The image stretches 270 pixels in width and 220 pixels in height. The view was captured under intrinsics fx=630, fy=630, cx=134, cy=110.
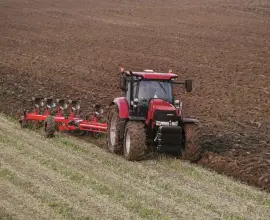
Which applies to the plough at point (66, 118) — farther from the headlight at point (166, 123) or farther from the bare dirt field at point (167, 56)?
the headlight at point (166, 123)

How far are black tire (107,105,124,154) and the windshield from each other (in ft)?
2.15

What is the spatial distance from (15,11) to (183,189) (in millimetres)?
39380

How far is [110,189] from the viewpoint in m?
9.57

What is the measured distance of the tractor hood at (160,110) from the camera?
37.9 feet

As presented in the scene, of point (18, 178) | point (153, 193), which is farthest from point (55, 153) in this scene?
point (153, 193)

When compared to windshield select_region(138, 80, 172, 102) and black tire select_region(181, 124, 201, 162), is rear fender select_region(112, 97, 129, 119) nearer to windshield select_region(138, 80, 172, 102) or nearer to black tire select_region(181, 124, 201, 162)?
windshield select_region(138, 80, 172, 102)

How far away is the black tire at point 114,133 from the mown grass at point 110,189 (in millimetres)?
185

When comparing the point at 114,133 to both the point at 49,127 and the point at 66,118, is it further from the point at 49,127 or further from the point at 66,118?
the point at 66,118

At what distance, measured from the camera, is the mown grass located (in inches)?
333

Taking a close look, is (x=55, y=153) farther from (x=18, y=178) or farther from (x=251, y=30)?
(x=251, y=30)

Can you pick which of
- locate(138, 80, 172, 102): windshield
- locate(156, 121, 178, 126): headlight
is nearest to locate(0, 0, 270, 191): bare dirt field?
locate(156, 121, 178, 126): headlight

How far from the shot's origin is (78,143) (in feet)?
43.7

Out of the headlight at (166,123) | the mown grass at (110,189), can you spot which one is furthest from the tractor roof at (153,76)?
the mown grass at (110,189)

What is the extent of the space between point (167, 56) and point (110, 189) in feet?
63.3
